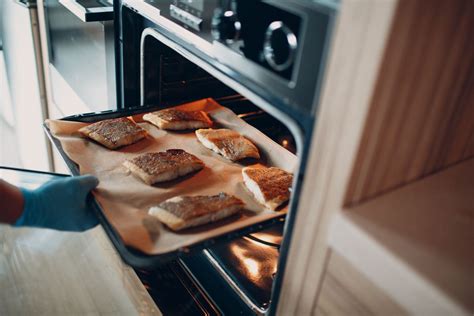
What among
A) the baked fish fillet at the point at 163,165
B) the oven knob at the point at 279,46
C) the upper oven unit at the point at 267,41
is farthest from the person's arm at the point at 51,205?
the oven knob at the point at 279,46

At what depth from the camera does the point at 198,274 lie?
124cm

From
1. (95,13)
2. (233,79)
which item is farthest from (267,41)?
(95,13)

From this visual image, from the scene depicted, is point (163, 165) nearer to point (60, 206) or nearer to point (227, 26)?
point (60, 206)

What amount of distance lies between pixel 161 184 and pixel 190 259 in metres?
0.29

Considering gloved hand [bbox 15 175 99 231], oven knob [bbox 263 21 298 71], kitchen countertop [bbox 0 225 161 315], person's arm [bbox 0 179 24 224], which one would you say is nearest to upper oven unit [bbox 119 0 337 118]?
oven knob [bbox 263 21 298 71]

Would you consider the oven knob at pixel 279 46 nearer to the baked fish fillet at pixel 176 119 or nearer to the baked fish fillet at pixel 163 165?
the baked fish fillet at pixel 163 165

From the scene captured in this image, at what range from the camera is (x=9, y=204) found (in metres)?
0.95

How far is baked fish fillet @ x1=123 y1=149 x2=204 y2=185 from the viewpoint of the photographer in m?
1.08

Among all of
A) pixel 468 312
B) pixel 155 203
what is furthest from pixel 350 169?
pixel 155 203

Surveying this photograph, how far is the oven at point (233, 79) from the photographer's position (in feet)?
2.28

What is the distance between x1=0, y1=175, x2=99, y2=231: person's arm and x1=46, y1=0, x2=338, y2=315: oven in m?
0.08

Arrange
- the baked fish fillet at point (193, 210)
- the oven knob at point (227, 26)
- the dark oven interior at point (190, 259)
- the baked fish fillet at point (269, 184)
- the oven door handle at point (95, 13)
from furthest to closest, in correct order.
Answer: the oven door handle at point (95, 13) < the dark oven interior at point (190, 259) < the baked fish fillet at point (269, 184) < the baked fish fillet at point (193, 210) < the oven knob at point (227, 26)

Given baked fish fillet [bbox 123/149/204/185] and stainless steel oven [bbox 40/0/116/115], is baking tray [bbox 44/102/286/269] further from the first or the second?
stainless steel oven [bbox 40/0/116/115]

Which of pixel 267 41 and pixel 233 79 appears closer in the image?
pixel 267 41
